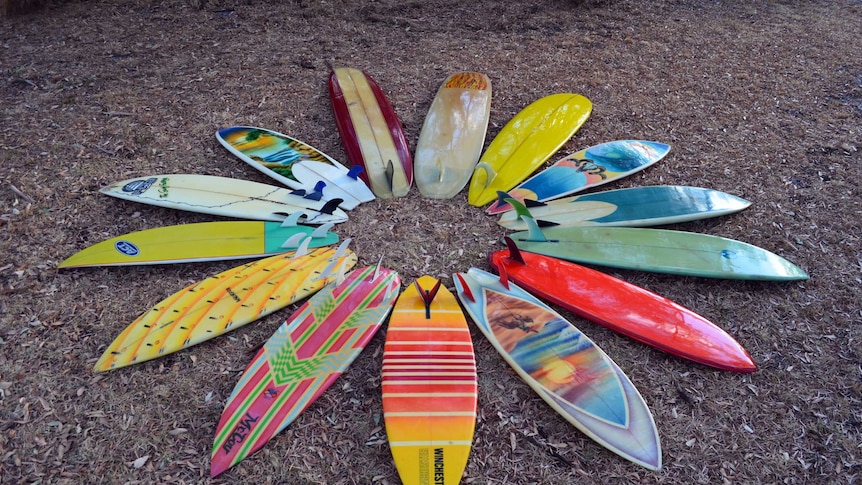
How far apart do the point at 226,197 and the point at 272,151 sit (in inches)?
14.9

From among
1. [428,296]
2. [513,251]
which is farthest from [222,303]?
[513,251]

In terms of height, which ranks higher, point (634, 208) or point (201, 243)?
point (634, 208)

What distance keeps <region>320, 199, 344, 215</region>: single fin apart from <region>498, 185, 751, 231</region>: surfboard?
0.72 metres

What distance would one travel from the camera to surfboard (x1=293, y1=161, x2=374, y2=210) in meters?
2.44

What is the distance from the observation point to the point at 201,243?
2.20 metres

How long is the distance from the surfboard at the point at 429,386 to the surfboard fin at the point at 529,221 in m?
0.45

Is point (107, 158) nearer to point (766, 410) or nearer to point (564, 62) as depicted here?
point (564, 62)

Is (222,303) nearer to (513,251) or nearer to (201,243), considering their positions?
(201,243)

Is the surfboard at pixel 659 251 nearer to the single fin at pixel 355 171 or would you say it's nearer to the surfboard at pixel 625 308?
the surfboard at pixel 625 308

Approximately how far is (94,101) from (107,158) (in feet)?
2.04

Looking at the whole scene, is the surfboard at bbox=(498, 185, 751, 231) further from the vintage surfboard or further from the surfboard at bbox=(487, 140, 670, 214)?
the vintage surfboard

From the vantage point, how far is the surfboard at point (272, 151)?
251 centimetres

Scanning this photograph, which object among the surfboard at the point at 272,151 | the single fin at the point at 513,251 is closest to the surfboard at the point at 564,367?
the single fin at the point at 513,251

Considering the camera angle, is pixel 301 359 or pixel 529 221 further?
pixel 529 221
